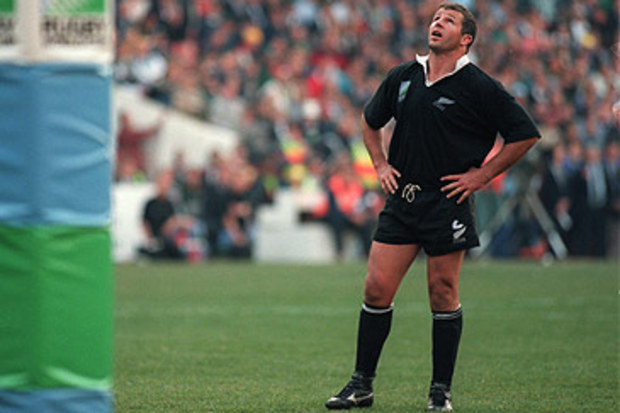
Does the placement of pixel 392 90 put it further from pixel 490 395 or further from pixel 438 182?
pixel 490 395

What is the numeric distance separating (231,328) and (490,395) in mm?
4235

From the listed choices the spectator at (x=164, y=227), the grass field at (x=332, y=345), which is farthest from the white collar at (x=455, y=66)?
the spectator at (x=164, y=227)

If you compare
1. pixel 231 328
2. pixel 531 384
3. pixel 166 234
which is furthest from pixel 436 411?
pixel 166 234

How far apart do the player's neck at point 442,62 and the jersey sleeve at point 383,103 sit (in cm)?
21

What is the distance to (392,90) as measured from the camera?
703 cm

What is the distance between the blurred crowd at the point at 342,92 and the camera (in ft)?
80.1

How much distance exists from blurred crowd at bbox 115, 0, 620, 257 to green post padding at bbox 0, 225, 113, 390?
717 inches

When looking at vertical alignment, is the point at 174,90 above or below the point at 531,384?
above

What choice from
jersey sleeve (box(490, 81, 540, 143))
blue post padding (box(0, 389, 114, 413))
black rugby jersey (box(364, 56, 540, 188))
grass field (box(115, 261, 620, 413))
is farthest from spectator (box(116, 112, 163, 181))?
blue post padding (box(0, 389, 114, 413))

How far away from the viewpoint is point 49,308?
14.5 feet

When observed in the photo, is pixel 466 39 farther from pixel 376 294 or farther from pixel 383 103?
pixel 376 294

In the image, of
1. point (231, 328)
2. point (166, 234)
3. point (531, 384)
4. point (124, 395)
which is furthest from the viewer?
point (166, 234)

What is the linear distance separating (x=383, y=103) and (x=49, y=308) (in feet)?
10.0

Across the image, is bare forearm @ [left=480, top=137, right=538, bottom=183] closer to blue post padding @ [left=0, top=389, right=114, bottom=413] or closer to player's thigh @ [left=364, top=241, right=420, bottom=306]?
player's thigh @ [left=364, top=241, right=420, bottom=306]
